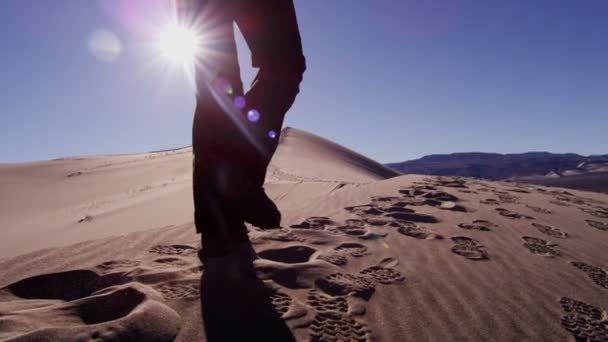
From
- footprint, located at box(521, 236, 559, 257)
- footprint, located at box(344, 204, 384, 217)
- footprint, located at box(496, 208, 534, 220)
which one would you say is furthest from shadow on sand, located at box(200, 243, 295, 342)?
footprint, located at box(496, 208, 534, 220)

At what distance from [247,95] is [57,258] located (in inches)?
63.5

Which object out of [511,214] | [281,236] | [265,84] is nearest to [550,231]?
[511,214]

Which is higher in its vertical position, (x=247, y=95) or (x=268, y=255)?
(x=247, y=95)

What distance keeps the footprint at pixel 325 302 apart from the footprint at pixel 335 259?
19.0 inches

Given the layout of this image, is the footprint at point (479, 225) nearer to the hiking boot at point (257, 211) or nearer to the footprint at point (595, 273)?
the footprint at point (595, 273)

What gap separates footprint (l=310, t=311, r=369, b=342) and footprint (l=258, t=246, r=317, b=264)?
2.54 ft

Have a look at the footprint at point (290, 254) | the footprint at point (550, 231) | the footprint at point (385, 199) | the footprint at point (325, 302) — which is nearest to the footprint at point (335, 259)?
the footprint at point (290, 254)

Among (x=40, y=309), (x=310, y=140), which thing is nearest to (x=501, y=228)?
(x=40, y=309)

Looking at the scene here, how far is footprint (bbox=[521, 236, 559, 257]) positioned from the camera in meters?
3.04

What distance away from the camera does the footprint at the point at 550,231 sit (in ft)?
12.1

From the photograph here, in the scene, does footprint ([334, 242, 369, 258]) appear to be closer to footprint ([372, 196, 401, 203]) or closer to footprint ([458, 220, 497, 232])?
footprint ([458, 220, 497, 232])

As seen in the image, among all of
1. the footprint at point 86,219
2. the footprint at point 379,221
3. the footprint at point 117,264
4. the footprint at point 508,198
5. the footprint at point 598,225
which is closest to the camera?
the footprint at point 117,264

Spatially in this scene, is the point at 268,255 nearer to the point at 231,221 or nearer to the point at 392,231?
the point at 231,221

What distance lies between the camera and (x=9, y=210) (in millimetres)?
6742
